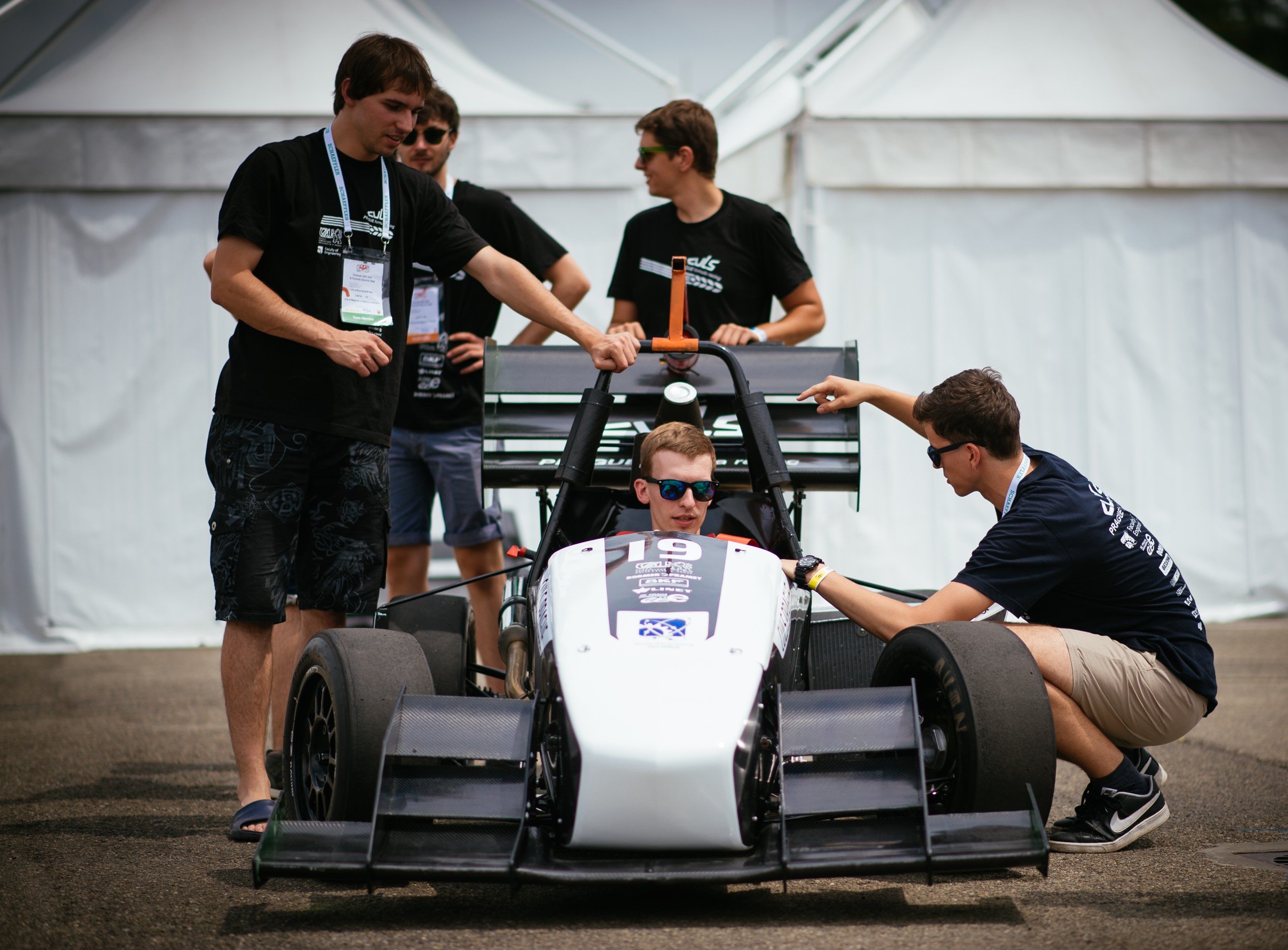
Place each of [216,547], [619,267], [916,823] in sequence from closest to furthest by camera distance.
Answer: [916,823] < [216,547] < [619,267]

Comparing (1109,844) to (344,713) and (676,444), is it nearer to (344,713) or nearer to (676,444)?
(676,444)

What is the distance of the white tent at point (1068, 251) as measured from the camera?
7918 mm

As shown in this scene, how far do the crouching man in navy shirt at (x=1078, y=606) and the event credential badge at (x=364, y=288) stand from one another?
4.58 feet

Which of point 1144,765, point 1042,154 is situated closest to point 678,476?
point 1144,765

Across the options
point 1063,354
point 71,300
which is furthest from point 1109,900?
point 71,300

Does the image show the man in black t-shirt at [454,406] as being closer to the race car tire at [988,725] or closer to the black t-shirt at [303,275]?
the black t-shirt at [303,275]

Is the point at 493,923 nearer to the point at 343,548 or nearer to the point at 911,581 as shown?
the point at 343,548

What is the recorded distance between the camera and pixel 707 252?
4949 mm

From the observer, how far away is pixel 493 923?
8.75 ft

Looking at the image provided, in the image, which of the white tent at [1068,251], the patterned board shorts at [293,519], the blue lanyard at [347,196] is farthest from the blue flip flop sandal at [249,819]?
the white tent at [1068,251]

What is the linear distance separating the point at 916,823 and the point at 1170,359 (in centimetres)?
654

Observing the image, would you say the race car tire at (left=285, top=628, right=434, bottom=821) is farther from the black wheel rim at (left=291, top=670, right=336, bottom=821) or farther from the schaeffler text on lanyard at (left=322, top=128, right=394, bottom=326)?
the schaeffler text on lanyard at (left=322, top=128, right=394, bottom=326)

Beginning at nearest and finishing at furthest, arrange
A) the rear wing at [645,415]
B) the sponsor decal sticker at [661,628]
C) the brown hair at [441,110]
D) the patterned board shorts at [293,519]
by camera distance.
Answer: the sponsor decal sticker at [661,628] < the patterned board shorts at [293,519] < the rear wing at [645,415] < the brown hair at [441,110]

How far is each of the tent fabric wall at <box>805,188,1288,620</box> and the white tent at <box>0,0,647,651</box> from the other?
1783 mm
